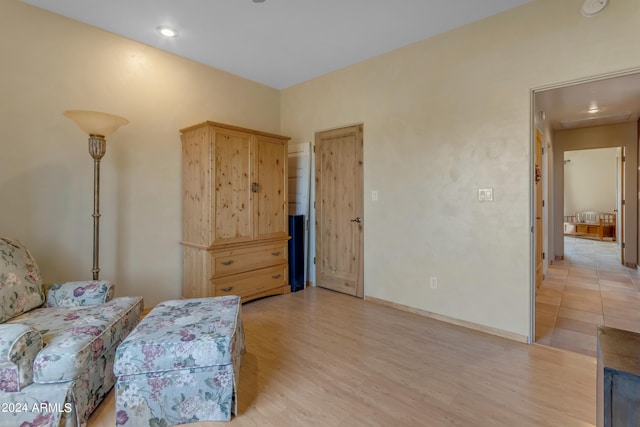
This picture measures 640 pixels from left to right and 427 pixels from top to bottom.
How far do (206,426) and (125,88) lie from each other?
3.11 meters


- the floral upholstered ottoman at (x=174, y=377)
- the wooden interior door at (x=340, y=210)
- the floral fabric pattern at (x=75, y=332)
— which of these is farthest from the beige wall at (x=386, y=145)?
the floral upholstered ottoman at (x=174, y=377)

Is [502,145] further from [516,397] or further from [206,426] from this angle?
[206,426]

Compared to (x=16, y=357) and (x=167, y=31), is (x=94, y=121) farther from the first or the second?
(x=16, y=357)

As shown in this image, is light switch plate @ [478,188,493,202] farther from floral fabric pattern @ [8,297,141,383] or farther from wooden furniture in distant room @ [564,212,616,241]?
wooden furniture in distant room @ [564,212,616,241]

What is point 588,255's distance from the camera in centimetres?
632

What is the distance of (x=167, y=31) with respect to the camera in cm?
292

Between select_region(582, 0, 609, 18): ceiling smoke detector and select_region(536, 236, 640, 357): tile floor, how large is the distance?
2531mm

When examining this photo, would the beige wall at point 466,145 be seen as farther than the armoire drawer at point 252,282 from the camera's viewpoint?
No

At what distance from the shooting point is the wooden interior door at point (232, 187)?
3.17m

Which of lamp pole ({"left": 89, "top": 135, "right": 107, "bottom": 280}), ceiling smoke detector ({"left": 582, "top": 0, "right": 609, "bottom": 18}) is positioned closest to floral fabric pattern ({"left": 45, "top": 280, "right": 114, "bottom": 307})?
lamp pole ({"left": 89, "top": 135, "right": 107, "bottom": 280})

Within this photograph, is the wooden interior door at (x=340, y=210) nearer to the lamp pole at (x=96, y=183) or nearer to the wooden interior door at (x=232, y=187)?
the wooden interior door at (x=232, y=187)

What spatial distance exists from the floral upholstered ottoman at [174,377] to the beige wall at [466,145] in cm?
217

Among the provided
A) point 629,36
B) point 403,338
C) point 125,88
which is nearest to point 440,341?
point 403,338

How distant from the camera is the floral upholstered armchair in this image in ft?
4.69
